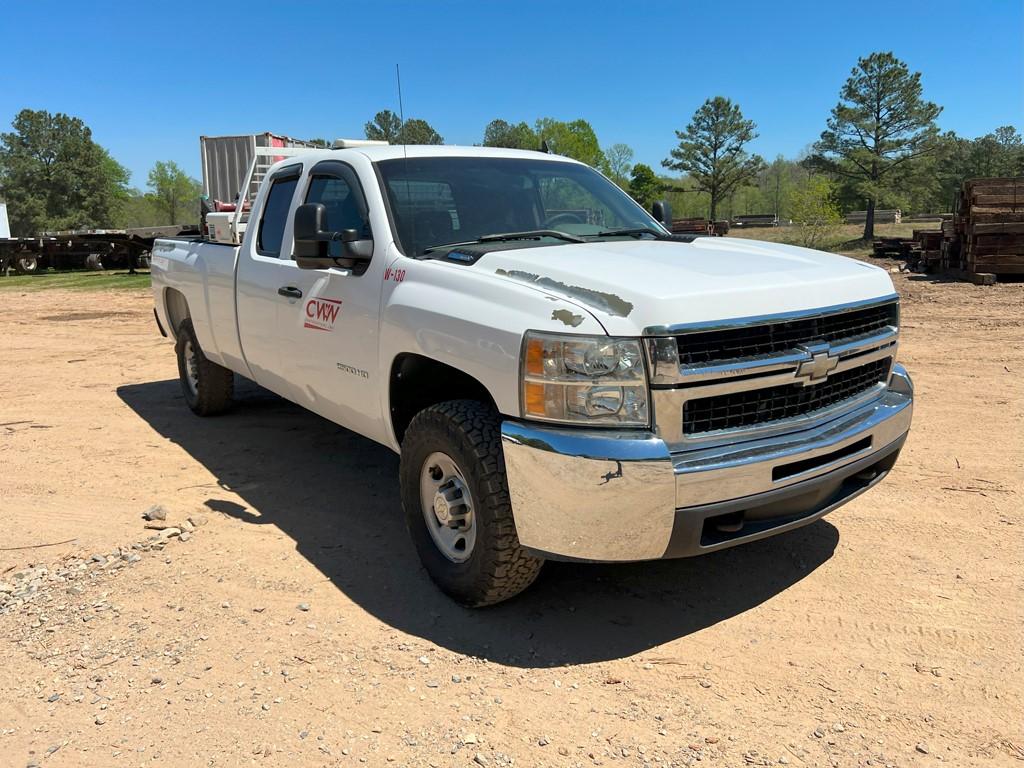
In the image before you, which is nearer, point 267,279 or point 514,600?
point 514,600

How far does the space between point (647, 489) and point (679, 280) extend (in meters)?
0.81

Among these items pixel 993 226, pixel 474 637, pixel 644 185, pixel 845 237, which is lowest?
pixel 474 637

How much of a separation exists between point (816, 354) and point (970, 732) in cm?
137

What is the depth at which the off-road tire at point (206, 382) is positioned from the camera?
6.55 metres

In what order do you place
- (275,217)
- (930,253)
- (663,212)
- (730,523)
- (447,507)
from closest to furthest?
(730,523), (447,507), (275,217), (663,212), (930,253)

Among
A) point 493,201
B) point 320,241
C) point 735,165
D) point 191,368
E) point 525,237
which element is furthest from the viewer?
point 735,165

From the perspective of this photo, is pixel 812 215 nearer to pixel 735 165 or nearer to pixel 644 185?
pixel 735 165

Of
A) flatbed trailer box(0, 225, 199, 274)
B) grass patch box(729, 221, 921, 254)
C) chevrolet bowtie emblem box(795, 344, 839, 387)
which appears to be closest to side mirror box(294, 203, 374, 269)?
chevrolet bowtie emblem box(795, 344, 839, 387)

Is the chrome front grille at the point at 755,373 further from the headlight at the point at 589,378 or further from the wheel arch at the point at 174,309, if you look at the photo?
the wheel arch at the point at 174,309

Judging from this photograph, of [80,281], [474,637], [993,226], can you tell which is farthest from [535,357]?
[80,281]

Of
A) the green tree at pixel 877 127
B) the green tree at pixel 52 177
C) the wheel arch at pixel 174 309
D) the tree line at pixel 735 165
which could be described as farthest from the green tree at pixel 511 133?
the wheel arch at pixel 174 309

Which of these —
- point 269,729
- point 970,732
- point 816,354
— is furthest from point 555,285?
point 970,732

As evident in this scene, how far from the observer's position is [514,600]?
3551 mm

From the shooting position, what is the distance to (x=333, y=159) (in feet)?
14.7
